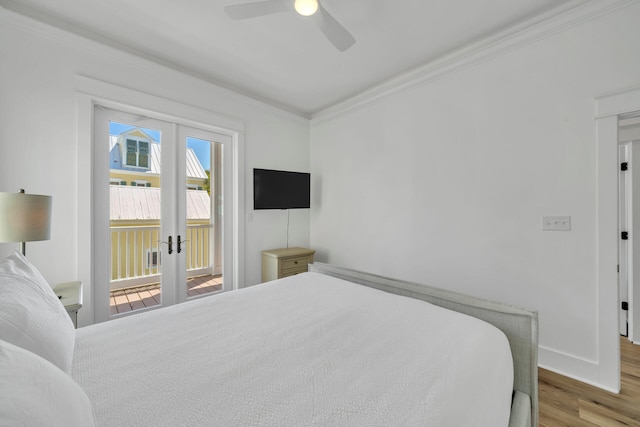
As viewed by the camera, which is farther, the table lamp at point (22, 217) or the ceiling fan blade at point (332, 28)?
the ceiling fan blade at point (332, 28)

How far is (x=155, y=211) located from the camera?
269cm

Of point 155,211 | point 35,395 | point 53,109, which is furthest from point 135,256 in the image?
point 35,395

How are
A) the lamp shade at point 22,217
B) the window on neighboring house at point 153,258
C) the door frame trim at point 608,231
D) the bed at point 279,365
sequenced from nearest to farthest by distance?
the bed at point 279,365 < the lamp shade at point 22,217 < the door frame trim at point 608,231 < the window on neighboring house at point 153,258

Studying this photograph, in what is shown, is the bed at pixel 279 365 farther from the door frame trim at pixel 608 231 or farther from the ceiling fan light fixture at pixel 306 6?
the ceiling fan light fixture at pixel 306 6

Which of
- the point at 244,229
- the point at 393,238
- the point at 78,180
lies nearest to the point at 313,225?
the point at 244,229

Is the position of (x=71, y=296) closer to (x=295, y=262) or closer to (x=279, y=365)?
(x=279, y=365)

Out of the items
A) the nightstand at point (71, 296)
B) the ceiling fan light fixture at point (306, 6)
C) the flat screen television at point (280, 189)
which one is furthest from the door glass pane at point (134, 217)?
the ceiling fan light fixture at point (306, 6)

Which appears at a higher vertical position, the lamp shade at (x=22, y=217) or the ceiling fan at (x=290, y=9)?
the ceiling fan at (x=290, y=9)

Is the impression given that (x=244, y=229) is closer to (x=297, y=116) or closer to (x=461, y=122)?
(x=297, y=116)

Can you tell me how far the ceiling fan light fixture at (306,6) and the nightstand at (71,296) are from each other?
2290mm

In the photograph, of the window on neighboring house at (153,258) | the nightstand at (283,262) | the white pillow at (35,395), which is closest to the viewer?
the white pillow at (35,395)

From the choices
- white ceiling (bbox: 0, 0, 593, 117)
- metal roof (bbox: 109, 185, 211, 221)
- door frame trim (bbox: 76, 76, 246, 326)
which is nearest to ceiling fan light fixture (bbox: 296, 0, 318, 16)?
white ceiling (bbox: 0, 0, 593, 117)

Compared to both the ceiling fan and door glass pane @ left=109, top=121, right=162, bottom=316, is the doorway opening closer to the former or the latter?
the ceiling fan

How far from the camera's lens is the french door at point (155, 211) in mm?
2387
